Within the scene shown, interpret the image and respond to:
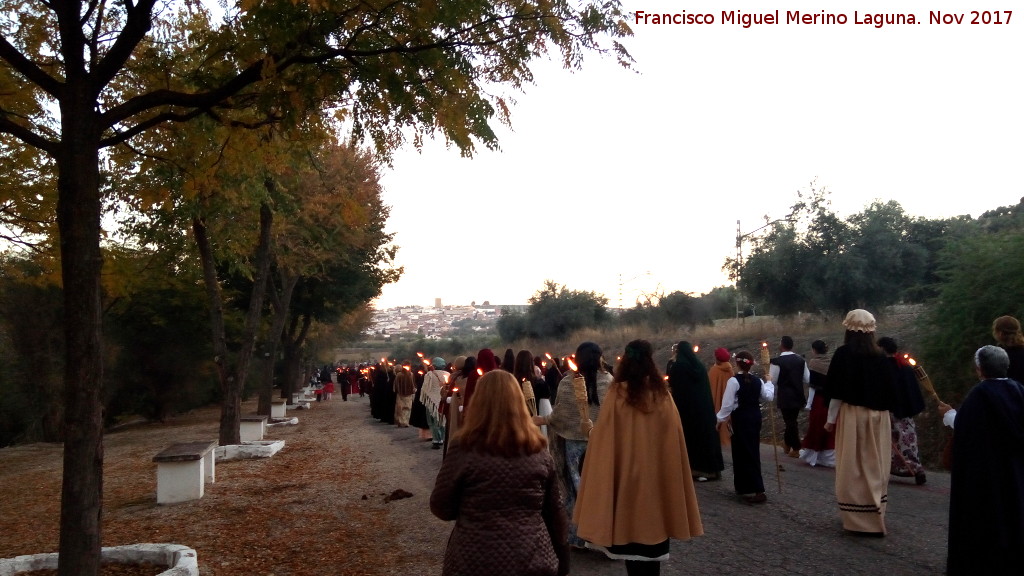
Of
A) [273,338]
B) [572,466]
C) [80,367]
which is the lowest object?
[572,466]

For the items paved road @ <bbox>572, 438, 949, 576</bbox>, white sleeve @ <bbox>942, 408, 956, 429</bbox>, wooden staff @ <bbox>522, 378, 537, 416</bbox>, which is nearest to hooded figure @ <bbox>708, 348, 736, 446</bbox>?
paved road @ <bbox>572, 438, 949, 576</bbox>

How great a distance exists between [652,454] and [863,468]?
141 inches

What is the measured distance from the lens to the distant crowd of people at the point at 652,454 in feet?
12.8

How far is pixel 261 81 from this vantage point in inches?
268

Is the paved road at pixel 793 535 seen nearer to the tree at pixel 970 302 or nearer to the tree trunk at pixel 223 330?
the tree at pixel 970 302

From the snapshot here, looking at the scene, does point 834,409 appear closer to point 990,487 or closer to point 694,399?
point 694,399

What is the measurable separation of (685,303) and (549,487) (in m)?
45.7

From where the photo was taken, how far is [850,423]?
8.38 m

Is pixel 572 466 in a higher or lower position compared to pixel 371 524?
higher

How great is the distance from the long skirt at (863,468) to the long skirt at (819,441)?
5351mm

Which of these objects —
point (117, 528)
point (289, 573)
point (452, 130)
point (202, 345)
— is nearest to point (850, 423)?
point (452, 130)

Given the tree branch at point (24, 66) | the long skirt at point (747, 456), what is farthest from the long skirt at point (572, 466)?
the tree branch at point (24, 66)

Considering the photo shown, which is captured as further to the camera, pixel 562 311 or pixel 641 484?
pixel 562 311

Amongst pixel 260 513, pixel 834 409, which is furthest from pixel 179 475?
pixel 834 409
